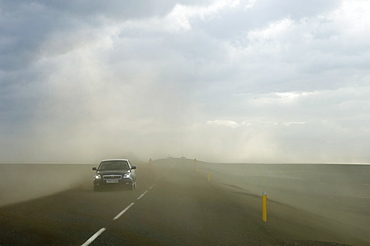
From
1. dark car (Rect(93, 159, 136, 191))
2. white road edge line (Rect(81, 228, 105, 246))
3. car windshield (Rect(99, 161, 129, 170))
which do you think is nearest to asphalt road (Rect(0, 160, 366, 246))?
white road edge line (Rect(81, 228, 105, 246))

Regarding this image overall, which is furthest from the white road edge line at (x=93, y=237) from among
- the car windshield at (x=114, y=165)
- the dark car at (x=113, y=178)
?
the car windshield at (x=114, y=165)

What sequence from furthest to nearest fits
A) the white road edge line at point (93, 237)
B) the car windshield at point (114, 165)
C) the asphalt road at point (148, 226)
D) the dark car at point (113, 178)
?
the car windshield at point (114, 165) < the dark car at point (113, 178) < the asphalt road at point (148, 226) < the white road edge line at point (93, 237)

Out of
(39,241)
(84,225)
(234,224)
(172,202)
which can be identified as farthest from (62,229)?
(172,202)

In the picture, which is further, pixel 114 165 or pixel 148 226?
pixel 114 165

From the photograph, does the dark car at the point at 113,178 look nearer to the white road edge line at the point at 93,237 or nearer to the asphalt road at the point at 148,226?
the asphalt road at the point at 148,226

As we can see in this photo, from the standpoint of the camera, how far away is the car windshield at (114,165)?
23125 mm

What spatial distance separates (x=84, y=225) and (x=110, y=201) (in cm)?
650

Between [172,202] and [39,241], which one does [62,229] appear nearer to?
[39,241]

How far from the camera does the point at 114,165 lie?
76.9ft

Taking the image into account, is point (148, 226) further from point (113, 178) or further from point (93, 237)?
point (113, 178)

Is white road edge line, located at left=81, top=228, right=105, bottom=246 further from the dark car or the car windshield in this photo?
the car windshield

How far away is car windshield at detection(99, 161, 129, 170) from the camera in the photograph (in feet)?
75.9

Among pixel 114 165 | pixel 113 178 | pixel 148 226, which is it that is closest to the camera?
pixel 148 226

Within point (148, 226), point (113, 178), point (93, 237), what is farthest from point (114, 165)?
point (93, 237)
